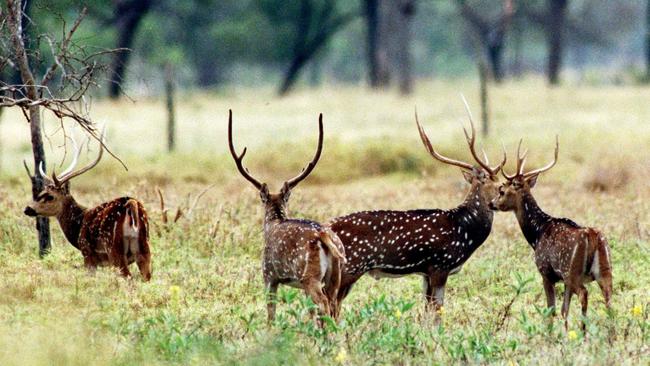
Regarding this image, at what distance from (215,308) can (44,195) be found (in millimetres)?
2506

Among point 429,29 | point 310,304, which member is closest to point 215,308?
point 310,304

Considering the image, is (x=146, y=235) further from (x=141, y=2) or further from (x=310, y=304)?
(x=141, y=2)

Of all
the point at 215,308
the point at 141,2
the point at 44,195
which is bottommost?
the point at 215,308

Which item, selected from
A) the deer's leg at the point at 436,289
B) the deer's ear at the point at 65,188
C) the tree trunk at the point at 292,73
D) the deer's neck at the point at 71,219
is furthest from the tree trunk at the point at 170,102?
the tree trunk at the point at 292,73

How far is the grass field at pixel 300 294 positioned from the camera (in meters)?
8.48

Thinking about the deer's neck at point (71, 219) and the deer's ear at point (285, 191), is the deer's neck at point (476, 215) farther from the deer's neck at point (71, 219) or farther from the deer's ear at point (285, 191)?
the deer's neck at point (71, 219)

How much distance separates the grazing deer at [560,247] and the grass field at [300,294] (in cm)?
31

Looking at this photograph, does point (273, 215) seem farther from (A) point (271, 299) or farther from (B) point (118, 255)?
(B) point (118, 255)

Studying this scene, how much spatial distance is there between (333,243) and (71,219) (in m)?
3.35

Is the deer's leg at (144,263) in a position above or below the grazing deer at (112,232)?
below

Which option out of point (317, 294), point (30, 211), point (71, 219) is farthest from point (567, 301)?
point (30, 211)

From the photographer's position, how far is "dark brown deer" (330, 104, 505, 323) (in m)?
10.0

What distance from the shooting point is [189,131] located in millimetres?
28188

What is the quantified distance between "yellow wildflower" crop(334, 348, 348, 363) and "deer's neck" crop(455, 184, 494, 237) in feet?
8.35
